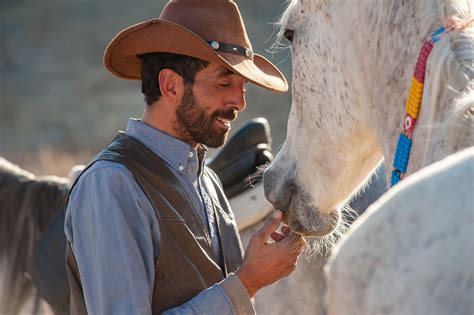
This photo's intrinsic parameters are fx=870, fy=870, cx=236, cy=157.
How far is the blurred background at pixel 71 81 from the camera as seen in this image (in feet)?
57.1

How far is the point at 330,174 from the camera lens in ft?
9.43

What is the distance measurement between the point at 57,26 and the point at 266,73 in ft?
70.3

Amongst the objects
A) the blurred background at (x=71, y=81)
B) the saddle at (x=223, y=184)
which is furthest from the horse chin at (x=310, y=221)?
the blurred background at (x=71, y=81)

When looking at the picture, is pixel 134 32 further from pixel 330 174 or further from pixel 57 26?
pixel 57 26

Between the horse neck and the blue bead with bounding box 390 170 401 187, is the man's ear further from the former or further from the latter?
the blue bead with bounding box 390 170 401 187

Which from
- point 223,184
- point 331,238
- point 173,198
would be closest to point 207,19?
point 173,198

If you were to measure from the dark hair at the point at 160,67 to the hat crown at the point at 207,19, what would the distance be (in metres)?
0.09

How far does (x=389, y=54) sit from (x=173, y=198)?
0.74 m

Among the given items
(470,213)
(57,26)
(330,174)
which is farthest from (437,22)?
(57,26)

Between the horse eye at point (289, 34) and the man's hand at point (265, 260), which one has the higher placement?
the horse eye at point (289, 34)

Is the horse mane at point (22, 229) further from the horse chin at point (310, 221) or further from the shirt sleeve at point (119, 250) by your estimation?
the shirt sleeve at point (119, 250)

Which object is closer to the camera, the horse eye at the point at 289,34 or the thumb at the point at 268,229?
the thumb at the point at 268,229

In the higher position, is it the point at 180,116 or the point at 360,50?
the point at 360,50

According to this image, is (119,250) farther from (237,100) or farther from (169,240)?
(237,100)
